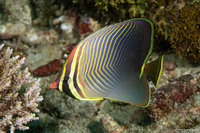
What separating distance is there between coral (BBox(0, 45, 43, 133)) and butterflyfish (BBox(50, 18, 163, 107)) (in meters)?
0.54

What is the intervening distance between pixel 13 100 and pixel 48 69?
1.67 metres

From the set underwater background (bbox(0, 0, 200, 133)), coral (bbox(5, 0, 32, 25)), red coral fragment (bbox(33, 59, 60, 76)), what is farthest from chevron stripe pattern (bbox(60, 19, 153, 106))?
coral (bbox(5, 0, 32, 25))

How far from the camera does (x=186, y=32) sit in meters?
3.06

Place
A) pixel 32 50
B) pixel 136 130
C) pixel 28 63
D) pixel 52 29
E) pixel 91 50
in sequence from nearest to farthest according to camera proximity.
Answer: pixel 91 50
pixel 136 130
pixel 28 63
pixel 32 50
pixel 52 29

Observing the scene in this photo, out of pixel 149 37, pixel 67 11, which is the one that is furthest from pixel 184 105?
pixel 67 11

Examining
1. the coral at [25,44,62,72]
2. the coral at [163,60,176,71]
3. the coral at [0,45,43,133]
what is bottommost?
the coral at [163,60,176,71]

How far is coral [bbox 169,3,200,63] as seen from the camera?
9.74ft

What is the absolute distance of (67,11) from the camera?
4.27 meters

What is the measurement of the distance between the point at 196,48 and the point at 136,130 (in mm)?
1891

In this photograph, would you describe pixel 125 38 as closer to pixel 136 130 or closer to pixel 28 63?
pixel 136 130

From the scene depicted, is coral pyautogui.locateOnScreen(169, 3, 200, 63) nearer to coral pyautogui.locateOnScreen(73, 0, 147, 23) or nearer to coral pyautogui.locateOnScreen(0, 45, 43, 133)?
coral pyautogui.locateOnScreen(73, 0, 147, 23)

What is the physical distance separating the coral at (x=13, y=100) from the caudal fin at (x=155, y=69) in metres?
1.29

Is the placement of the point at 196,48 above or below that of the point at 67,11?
below

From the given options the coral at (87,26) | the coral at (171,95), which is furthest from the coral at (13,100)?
the coral at (87,26)
